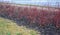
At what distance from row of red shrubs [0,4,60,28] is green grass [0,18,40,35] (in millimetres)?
445

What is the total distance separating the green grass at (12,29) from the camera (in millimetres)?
10041

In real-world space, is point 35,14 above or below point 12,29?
above

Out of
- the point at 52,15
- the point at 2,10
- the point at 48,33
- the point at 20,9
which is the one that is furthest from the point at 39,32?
the point at 2,10

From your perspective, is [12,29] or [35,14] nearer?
[35,14]

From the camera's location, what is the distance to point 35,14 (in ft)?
34.2

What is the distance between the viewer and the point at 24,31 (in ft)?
34.4

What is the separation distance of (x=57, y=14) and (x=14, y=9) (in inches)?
143

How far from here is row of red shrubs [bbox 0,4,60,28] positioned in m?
9.43

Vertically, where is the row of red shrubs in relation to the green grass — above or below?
above

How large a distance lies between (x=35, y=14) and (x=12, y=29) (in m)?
1.37

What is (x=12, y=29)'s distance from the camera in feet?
35.7

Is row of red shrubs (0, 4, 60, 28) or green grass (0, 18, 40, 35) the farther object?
green grass (0, 18, 40, 35)

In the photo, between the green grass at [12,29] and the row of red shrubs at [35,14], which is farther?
the green grass at [12,29]

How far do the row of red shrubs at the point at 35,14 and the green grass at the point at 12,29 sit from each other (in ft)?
1.46
